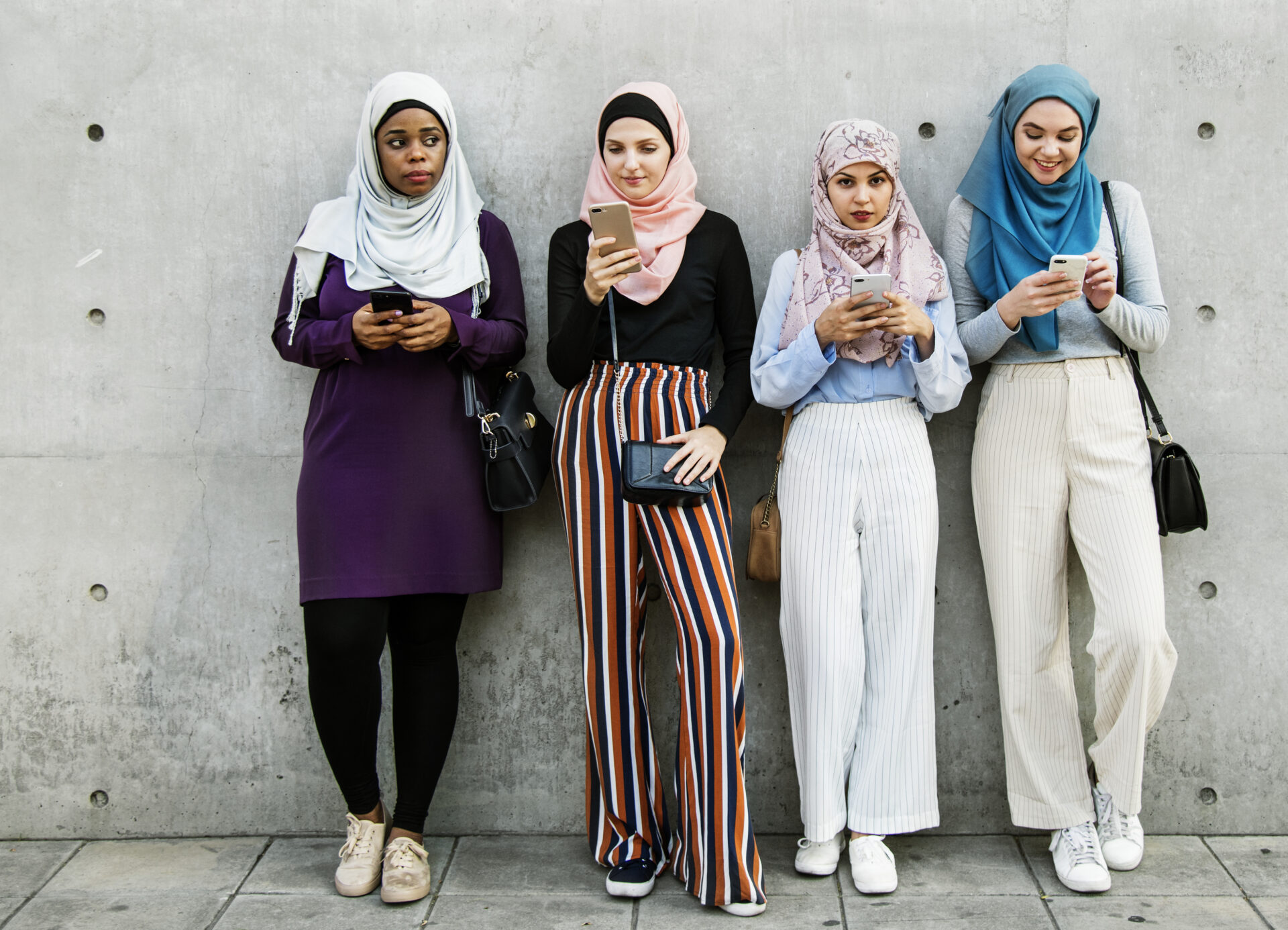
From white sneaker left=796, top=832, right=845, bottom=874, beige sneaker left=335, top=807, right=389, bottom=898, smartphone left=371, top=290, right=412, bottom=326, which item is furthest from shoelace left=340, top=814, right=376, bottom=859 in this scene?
smartphone left=371, top=290, right=412, bottom=326

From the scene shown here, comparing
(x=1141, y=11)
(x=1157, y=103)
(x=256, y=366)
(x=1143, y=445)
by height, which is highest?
(x=1141, y=11)

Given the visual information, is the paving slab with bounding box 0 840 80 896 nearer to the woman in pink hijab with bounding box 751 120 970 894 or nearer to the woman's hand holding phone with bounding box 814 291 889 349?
the woman in pink hijab with bounding box 751 120 970 894

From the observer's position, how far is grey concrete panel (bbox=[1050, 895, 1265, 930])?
2.79m

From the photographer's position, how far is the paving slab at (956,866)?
9.87ft

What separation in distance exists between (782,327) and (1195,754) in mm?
1833

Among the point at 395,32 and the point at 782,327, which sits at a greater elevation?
the point at 395,32

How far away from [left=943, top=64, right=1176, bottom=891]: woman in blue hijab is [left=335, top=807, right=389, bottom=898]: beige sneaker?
70.8 inches

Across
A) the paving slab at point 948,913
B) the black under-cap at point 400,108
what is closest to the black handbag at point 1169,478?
the paving slab at point 948,913

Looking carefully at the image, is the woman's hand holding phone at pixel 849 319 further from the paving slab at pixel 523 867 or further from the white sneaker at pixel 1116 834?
the paving slab at pixel 523 867

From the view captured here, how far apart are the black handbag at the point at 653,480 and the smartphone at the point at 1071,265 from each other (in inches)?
39.7

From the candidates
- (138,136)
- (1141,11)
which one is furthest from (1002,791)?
A: (138,136)

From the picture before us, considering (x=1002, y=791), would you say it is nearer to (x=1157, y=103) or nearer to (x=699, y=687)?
(x=699, y=687)

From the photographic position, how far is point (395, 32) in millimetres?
3312

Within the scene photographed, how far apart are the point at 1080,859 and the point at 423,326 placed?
89.2 inches
